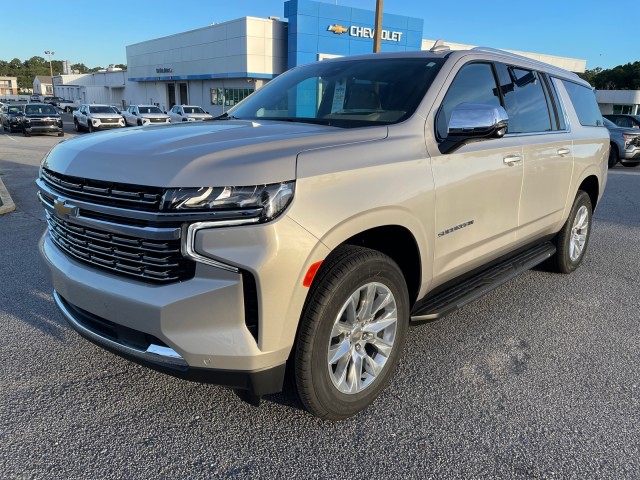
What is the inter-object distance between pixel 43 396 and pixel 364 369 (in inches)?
72.7

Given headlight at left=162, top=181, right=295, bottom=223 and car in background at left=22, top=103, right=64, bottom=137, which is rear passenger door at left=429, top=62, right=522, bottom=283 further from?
car in background at left=22, top=103, right=64, bottom=137

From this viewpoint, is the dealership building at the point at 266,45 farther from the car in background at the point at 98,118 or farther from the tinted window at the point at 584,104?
the tinted window at the point at 584,104

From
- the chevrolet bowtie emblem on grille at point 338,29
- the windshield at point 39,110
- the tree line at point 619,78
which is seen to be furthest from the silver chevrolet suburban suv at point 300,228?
the tree line at point 619,78

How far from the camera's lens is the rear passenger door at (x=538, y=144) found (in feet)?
12.7

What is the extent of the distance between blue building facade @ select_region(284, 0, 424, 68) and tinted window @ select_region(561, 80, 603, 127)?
30621 millimetres

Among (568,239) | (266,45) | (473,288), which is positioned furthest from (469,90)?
(266,45)

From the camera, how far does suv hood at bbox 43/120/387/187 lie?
2104 mm

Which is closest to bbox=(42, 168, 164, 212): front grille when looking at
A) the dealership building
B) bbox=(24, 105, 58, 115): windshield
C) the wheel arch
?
the wheel arch

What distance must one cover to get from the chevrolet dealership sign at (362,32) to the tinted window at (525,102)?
33698 mm

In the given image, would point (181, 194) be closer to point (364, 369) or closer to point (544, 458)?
point (364, 369)

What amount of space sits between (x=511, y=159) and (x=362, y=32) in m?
36.1

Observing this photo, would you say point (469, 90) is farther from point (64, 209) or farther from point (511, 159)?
point (64, 209)

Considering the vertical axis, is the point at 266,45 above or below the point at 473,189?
above

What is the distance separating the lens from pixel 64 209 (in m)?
2.48
